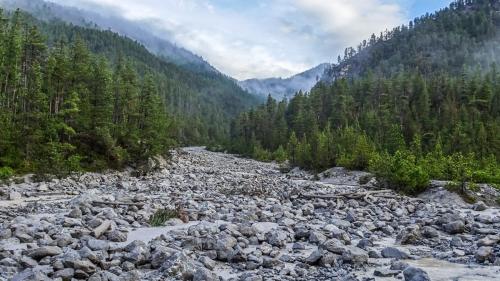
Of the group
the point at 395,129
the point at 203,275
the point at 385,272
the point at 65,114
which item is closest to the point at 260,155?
the point at 395,129

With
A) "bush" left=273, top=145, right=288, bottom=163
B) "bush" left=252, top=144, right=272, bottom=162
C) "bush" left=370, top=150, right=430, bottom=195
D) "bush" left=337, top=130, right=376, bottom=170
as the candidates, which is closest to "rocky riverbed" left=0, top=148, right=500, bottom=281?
"bush" left=370, top=150, right=430, bottom=195

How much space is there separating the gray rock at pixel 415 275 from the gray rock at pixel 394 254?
2.55 metres

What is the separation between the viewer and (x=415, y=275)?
9336 mm

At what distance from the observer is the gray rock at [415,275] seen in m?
9.17

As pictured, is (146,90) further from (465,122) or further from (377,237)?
(465,122)

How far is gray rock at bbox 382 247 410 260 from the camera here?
477 inches

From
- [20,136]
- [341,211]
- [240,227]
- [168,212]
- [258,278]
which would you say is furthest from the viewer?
[20,136]

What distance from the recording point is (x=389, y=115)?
3297 inches

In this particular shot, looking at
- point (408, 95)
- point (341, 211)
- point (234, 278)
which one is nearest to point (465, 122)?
point (408, 95)

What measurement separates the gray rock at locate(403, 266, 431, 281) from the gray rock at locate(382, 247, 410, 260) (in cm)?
255

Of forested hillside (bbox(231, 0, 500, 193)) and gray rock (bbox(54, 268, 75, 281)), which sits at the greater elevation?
forested hillside (bbox(231, 0, 500, 193))

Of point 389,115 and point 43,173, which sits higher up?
point 389,115

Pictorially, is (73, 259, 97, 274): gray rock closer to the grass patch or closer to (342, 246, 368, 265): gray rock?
(342, 246, 368, 265): gray rock

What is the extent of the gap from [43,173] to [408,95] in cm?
8411
